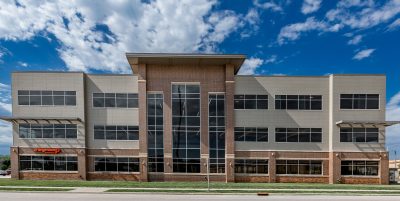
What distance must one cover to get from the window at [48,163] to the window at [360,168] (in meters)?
32.4

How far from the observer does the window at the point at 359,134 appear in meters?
35.2

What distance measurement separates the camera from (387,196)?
23.7m

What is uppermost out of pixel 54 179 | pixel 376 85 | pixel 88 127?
A: pixel 376 85

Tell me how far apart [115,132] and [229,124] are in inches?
548

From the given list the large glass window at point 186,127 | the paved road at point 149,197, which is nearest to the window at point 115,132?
the large glass window at point 186,127

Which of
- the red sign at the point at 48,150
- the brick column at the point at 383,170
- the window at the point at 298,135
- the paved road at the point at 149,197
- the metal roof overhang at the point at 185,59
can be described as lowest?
the brick column at the point at 383,170

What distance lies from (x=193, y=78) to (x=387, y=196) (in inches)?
888

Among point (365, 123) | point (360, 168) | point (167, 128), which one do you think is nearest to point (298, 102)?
point (365, 123)

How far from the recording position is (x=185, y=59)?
34656 mm

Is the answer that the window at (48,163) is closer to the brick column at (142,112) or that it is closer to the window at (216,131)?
the brick column at (142,112)

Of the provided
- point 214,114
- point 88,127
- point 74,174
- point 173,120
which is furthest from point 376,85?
point 74,174

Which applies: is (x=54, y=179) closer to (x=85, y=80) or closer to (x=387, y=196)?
(x=85, y=80)

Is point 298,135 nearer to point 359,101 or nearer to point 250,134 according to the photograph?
point 250,134

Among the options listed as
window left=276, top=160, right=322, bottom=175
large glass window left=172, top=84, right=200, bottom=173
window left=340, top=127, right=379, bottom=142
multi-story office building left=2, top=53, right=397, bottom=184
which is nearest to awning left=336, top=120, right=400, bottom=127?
multi-story office building left=2, top=53, right=397, bottom=184
